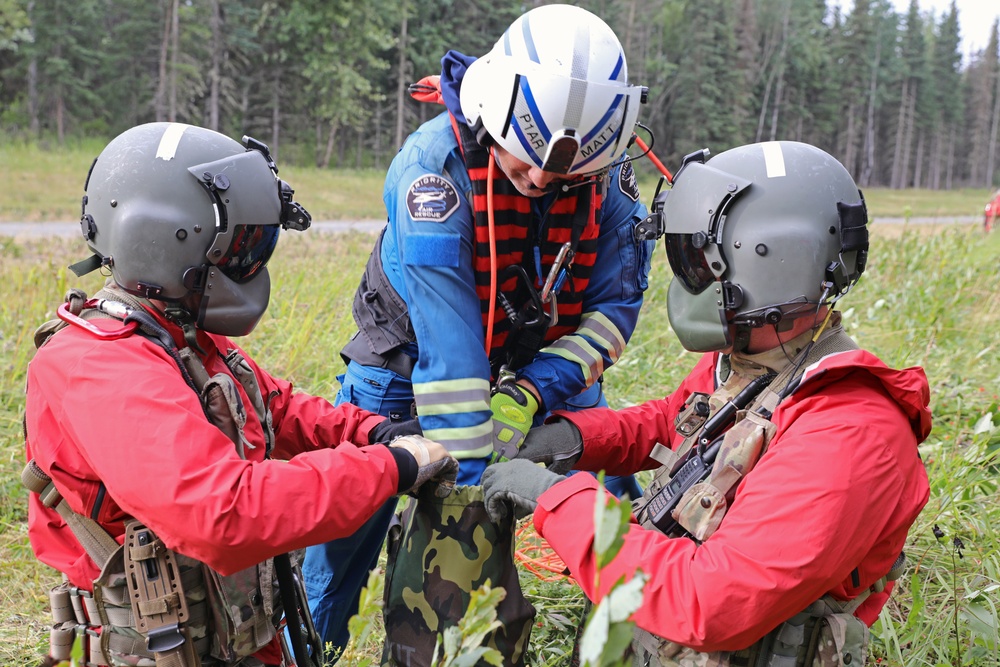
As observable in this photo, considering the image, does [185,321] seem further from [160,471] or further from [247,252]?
[160,471]

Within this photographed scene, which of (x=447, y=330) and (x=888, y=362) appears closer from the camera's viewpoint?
(x=447, y=330)

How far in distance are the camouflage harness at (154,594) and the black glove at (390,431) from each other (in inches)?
26.8

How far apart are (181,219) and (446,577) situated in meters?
1.43

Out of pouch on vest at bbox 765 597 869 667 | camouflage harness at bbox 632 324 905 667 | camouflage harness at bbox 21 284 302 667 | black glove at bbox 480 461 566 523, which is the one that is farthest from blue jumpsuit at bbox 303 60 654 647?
pouch on vest at bbox 765 597 869 667

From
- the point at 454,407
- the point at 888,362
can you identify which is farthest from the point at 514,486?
the point at 888,362

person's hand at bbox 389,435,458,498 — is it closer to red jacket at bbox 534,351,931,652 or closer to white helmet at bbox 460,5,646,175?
red jacket at bbox 534,351,931,652

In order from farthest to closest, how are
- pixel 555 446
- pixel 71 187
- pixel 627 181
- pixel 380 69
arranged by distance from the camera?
pixel 380 69 → pixel 71 187 → pixel 627 181 → pixel 555 446

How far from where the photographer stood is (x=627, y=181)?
338cm

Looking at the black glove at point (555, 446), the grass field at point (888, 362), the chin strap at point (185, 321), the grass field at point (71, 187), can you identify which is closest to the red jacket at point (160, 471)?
the chin strap at point (185, 321)

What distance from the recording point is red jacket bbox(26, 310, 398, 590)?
1.94 metres

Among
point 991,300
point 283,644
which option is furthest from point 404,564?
point 991,300

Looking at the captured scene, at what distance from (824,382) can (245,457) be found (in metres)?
1.63

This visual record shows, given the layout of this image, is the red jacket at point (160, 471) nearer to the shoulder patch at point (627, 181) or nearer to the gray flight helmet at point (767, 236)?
the gray flight helmet at point (767, 236)

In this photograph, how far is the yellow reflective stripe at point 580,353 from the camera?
322cm
